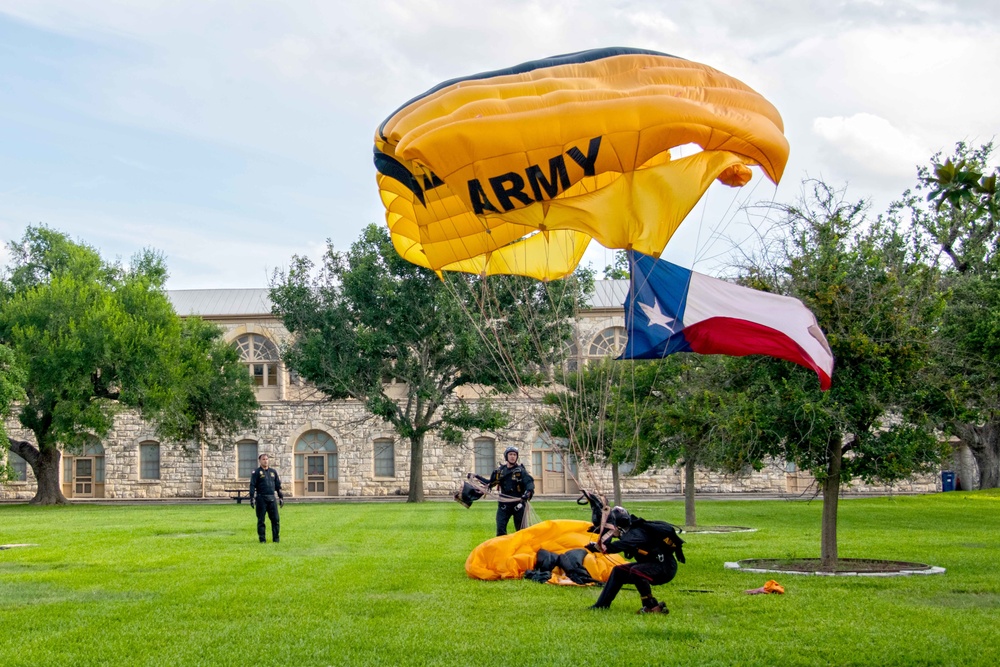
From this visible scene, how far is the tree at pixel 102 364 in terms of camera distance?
3481 centimetres

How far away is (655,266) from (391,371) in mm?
25301

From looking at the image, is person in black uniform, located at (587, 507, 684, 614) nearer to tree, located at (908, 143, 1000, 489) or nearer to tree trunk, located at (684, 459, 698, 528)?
tree, located at (908, 143, 1000, 489)

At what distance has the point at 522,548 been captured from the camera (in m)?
12.1

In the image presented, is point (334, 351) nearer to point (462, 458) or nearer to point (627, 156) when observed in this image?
point (462, 458)

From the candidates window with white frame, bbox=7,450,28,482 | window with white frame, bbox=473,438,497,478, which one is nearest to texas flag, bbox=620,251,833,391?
window with white frame, bbox=473,438,497,478

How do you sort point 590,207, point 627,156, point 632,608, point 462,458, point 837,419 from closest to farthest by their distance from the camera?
1. point 632,608
2. point 627,156
3. point 590,207
4. point 837,419
5. point 462,458

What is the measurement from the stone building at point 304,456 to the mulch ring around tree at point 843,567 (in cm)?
2895

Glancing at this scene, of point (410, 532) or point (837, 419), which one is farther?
point (410, 532)

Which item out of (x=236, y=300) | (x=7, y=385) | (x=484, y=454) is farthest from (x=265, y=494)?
(x=236, y=300)

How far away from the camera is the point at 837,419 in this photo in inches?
475

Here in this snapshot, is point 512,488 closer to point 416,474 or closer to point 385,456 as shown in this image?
point 416,474

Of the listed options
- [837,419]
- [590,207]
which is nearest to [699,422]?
[837,419]

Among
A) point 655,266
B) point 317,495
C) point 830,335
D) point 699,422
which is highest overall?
point 655,266

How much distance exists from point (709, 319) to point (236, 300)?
1466 inches
